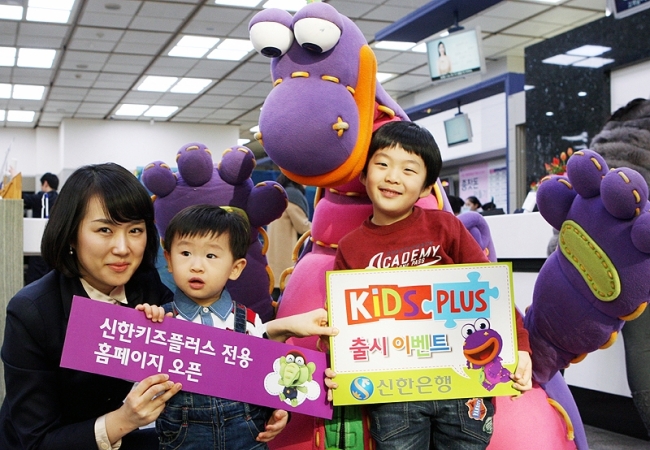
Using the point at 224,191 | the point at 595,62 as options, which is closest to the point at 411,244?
the point at 224,191

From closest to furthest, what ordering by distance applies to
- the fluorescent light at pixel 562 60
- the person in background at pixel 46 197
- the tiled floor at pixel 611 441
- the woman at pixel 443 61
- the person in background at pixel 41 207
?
the tiled floor at pixel 611 441
the person in background at pixel 41 207
the fluorescent light at pixel 562 60
the person in background at pixel 46 197
the woman at pixel 443 61

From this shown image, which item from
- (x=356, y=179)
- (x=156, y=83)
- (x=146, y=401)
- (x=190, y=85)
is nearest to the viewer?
(x=146, y=401)

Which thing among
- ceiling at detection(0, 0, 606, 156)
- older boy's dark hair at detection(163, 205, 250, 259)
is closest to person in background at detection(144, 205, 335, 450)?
older boy's dark hair at detection(163, 205, 250, 259)

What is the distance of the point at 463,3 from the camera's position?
547cm

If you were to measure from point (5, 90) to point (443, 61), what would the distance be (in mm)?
7183

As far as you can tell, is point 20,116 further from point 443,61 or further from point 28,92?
point 443,61

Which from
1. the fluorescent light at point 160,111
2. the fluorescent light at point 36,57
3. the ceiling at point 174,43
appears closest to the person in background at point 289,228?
the ceiling at point 174,43

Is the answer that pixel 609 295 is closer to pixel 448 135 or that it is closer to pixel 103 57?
pixel 448 135

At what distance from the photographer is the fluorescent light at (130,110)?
11.4 meters

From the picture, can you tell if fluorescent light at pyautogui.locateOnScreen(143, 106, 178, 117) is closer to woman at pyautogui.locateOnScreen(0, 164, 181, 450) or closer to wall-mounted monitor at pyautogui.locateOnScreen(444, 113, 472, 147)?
wall-mounted monitor at pyautogui.locateOnScreen(444, 113, 472, 147)

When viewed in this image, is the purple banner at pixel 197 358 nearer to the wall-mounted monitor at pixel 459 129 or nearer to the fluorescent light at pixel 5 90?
the wall-mounted monitor at pixel 459 129

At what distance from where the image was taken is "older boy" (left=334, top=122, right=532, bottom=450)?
1329mm

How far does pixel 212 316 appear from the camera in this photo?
140cm

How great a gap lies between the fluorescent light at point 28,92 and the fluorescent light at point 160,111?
188cm
